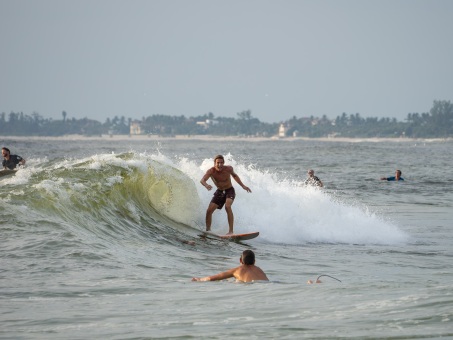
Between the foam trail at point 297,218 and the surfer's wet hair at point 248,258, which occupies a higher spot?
the surfer's wet hair at point 248,258

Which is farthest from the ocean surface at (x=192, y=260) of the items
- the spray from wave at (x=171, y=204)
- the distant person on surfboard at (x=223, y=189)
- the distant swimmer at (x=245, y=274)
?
the distant person on surfboard at (x=223, y=189)

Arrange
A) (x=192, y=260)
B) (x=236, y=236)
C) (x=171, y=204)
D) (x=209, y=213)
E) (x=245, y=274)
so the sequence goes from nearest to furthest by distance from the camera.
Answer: (x=245, y=274) < (x=192, y=260) < (x=236, y=236) < (x=209, y=213) < (x=171, y=204)

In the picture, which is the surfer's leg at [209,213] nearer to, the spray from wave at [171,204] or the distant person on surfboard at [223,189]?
the distant person on surfboard at [223,189]

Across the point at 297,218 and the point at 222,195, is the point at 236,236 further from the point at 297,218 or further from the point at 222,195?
the point at 297,218

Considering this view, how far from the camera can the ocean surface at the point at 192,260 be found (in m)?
8.34

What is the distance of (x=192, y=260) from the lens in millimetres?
13297

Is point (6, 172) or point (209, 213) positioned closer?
point (209, 213)

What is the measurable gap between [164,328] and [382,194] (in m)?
24.1

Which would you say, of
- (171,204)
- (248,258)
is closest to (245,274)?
(248,258)

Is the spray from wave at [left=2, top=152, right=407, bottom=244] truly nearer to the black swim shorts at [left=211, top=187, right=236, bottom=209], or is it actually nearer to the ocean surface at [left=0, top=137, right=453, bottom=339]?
the ocean surface at [left=0, top=137, right=453, bottom=339]

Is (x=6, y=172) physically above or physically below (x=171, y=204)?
above

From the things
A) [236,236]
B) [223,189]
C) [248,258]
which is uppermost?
[223,189]

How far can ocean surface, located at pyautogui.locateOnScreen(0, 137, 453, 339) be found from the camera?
8336 mm

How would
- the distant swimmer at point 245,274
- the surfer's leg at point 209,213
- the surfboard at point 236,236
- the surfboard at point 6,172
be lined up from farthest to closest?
the surfboard at point 6,172, the surfer's leg at point 209,213, the surfboard at point 236,236, the distant swimmer at point 245,274
